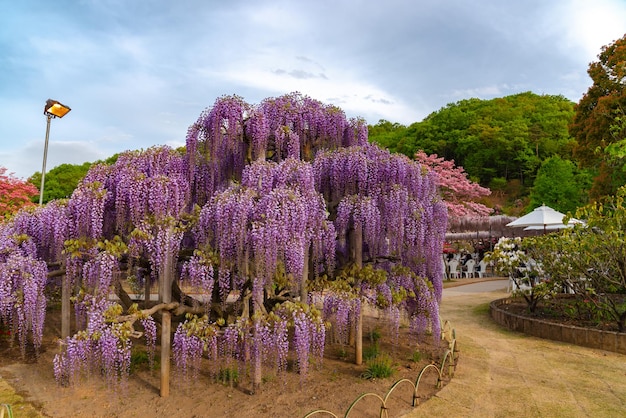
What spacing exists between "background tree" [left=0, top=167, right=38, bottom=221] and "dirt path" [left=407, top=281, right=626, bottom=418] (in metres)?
17.7

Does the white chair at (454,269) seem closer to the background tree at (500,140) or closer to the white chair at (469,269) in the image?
the white chair at (469,269)

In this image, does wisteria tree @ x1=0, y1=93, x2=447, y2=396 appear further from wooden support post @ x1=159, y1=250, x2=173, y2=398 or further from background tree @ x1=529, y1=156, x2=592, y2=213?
background tree @ x1=529, y1=156, x2=592, y2=213

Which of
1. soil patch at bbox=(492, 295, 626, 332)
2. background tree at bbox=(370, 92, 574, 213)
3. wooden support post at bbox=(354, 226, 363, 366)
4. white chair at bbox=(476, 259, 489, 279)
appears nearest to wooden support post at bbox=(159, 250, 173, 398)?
wooden support post at bbox=(354, 226, 363, 366)

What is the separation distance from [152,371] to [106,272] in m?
2.05

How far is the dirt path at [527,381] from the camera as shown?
547 cm

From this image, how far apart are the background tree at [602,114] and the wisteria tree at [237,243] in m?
12.0

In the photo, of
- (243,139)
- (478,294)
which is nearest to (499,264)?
(478,294)

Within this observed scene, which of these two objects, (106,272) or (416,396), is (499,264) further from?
(106,272)

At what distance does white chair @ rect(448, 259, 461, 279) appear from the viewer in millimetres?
21969

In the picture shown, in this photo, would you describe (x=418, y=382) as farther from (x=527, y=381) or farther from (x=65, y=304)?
(x=65, y=304)

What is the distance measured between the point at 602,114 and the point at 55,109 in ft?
57.5

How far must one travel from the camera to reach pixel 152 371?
663 centimetres

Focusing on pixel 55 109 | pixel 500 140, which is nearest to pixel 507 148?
Result: pixel 500 140

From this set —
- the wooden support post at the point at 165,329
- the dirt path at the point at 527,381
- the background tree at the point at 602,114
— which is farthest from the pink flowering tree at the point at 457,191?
the wooden support post at the point at 165,329
